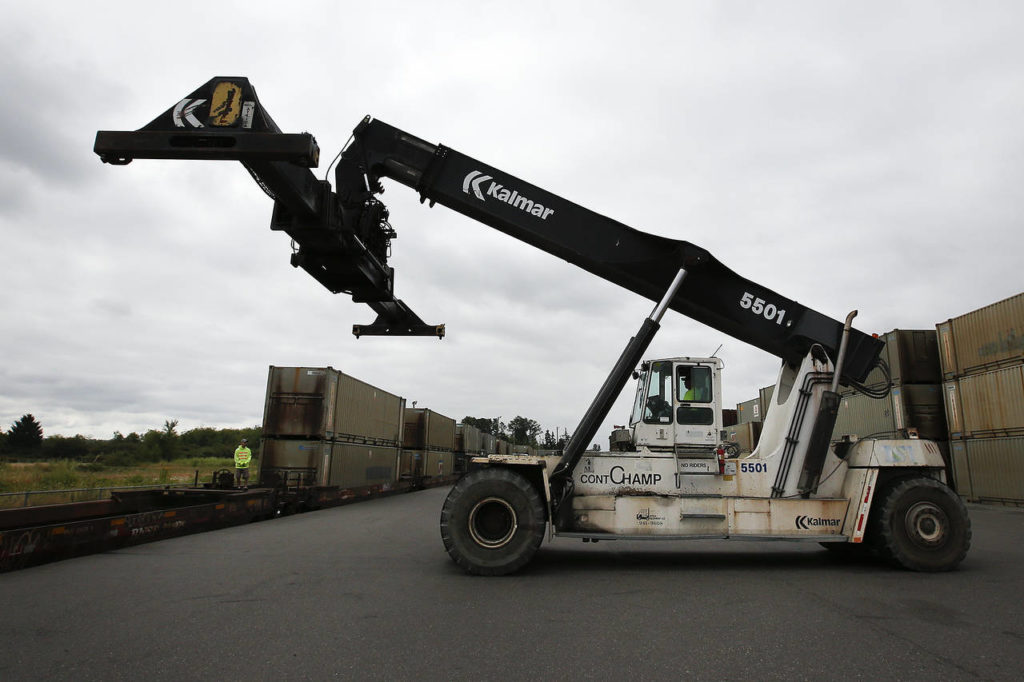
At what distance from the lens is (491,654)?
434 centimetres

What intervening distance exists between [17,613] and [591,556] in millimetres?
6780

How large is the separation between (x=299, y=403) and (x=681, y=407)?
37.5 ft

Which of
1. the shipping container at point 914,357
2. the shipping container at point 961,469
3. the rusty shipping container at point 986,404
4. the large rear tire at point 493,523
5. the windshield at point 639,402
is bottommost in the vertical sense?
the large rear tire at point 493,523

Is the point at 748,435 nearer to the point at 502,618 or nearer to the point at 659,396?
the point at 659,396

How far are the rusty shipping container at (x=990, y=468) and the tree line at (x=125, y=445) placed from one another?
45.2 m

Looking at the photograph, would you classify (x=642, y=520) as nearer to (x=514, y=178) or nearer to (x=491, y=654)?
(x=491, y=654)

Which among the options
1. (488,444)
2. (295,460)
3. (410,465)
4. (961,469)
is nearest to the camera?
(295,460)

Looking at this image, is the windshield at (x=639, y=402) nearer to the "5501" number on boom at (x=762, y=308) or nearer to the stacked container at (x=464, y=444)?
the "5501" number on boom at (x=762, y=308)

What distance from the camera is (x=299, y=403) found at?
53.7ft

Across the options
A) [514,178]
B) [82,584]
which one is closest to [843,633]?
[514,178]

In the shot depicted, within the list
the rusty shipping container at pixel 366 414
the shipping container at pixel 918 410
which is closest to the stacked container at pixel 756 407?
the shipping container at pixel 918 410

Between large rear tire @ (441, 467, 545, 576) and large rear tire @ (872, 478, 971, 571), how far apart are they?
15.0ft

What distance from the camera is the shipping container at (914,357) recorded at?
61.7 ft

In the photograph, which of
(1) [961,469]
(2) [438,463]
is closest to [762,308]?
(1) [961,469]
